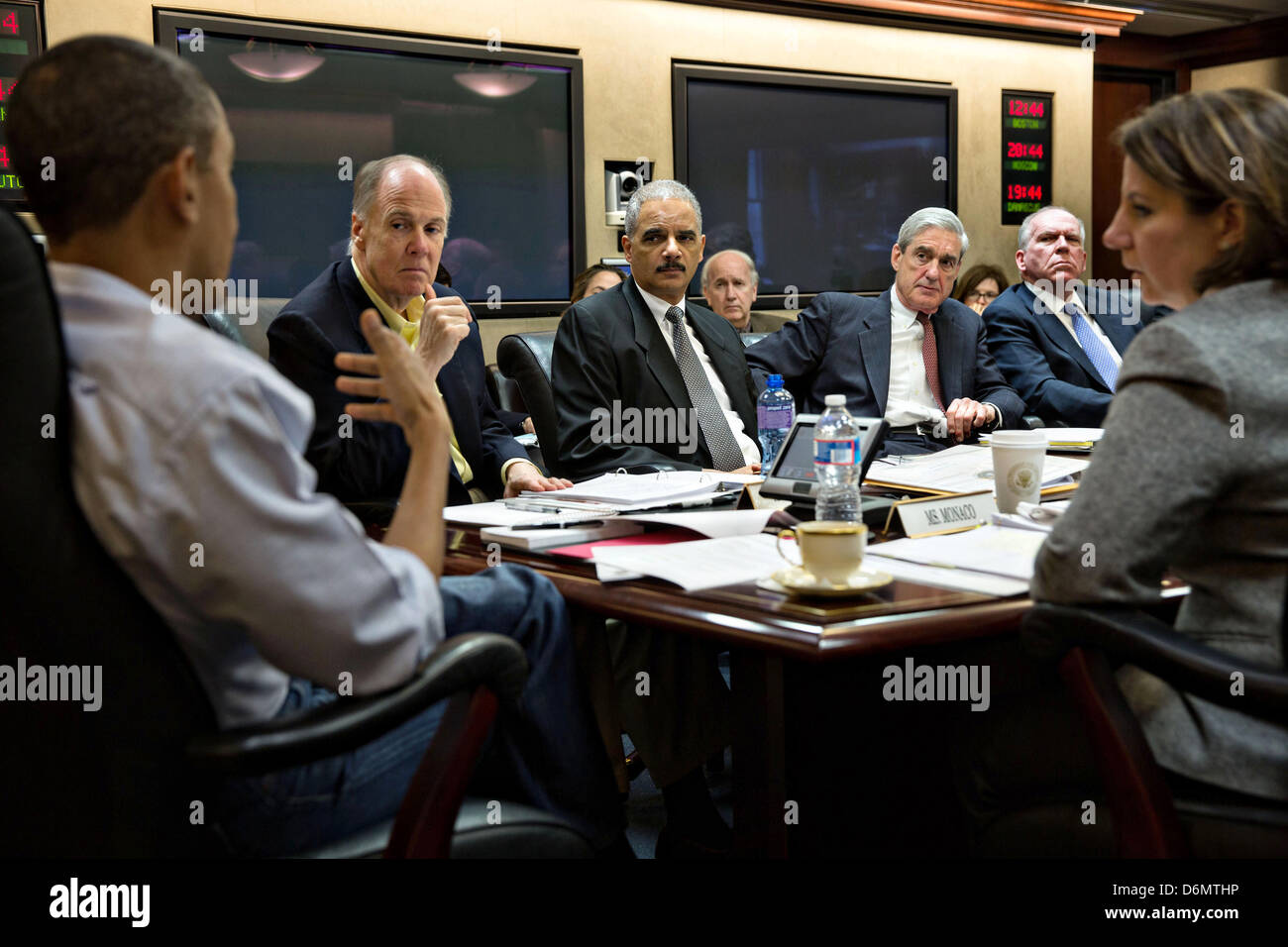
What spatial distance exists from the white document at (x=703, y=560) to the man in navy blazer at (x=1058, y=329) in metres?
2.23

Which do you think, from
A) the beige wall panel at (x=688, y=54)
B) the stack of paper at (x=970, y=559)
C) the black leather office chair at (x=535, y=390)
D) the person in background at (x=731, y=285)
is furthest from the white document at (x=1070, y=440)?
the beige wall panel at (x=688, y=54)

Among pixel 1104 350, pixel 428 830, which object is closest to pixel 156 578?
pixel 428 830

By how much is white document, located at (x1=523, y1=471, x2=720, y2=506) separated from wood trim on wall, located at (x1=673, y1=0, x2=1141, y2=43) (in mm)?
4246

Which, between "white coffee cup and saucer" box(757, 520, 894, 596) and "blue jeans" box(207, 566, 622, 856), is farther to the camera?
"white coffee cup and saucer" box(757, 520, 894, 596)

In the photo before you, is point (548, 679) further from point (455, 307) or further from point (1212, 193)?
point (455, 307)

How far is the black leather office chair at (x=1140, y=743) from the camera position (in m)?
1.10

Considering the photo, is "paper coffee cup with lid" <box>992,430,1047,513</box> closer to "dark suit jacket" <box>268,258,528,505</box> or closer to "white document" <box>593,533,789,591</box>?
"white document" <box>593,533,789,591</box>

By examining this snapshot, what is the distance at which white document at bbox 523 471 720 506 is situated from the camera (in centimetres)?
191

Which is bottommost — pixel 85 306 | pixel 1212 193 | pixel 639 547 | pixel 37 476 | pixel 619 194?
pixel 639 547

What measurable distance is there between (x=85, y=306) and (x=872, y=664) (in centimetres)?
105

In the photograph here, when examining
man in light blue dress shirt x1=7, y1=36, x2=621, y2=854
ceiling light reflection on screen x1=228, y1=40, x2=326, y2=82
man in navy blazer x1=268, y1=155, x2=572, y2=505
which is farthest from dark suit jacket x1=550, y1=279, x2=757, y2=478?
ceiling light reflection on screen x1=228, y1=40, x2=326, y2=82

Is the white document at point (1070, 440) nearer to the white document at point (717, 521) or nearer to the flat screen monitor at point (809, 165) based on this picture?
the white document at point (717, 521)
